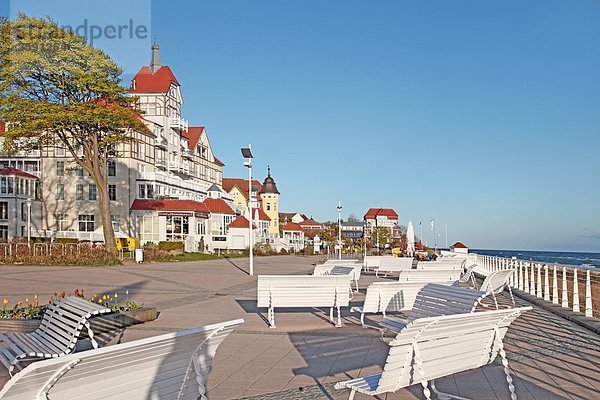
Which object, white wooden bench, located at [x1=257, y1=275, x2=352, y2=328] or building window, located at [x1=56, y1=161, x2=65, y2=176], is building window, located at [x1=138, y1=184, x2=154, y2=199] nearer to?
building window, located at [x1=56, y1=161, x2=65, y2=176]

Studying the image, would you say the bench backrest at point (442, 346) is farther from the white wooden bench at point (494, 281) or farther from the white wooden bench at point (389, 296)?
the white wooden bench at point (494, 281)

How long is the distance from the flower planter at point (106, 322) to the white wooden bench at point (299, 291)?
6.69 feet

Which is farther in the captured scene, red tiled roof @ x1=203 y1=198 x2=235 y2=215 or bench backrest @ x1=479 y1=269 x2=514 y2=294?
red tiled roof @ x1=203 y1=198 x2=235 y2=215

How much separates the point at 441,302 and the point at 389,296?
2.66 m

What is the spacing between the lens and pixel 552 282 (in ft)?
77.4

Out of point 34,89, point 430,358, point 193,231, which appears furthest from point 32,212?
point 430,358

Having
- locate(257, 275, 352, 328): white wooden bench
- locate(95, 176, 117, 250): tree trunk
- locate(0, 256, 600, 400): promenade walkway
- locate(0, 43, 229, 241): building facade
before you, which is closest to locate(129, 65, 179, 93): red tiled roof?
locate(0, 43, 229, 241): building facade

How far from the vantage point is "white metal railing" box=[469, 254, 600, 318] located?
11.2m

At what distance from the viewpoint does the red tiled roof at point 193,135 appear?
216 ft

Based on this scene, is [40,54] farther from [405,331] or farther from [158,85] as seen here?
[405,331]

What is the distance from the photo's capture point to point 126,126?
37906 millimetres

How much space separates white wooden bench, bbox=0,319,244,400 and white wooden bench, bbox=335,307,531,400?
1098mm

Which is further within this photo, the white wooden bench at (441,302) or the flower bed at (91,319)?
the flower bed at (91,319)

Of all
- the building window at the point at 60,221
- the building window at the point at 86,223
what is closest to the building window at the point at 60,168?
the building window at the point at 60,221
